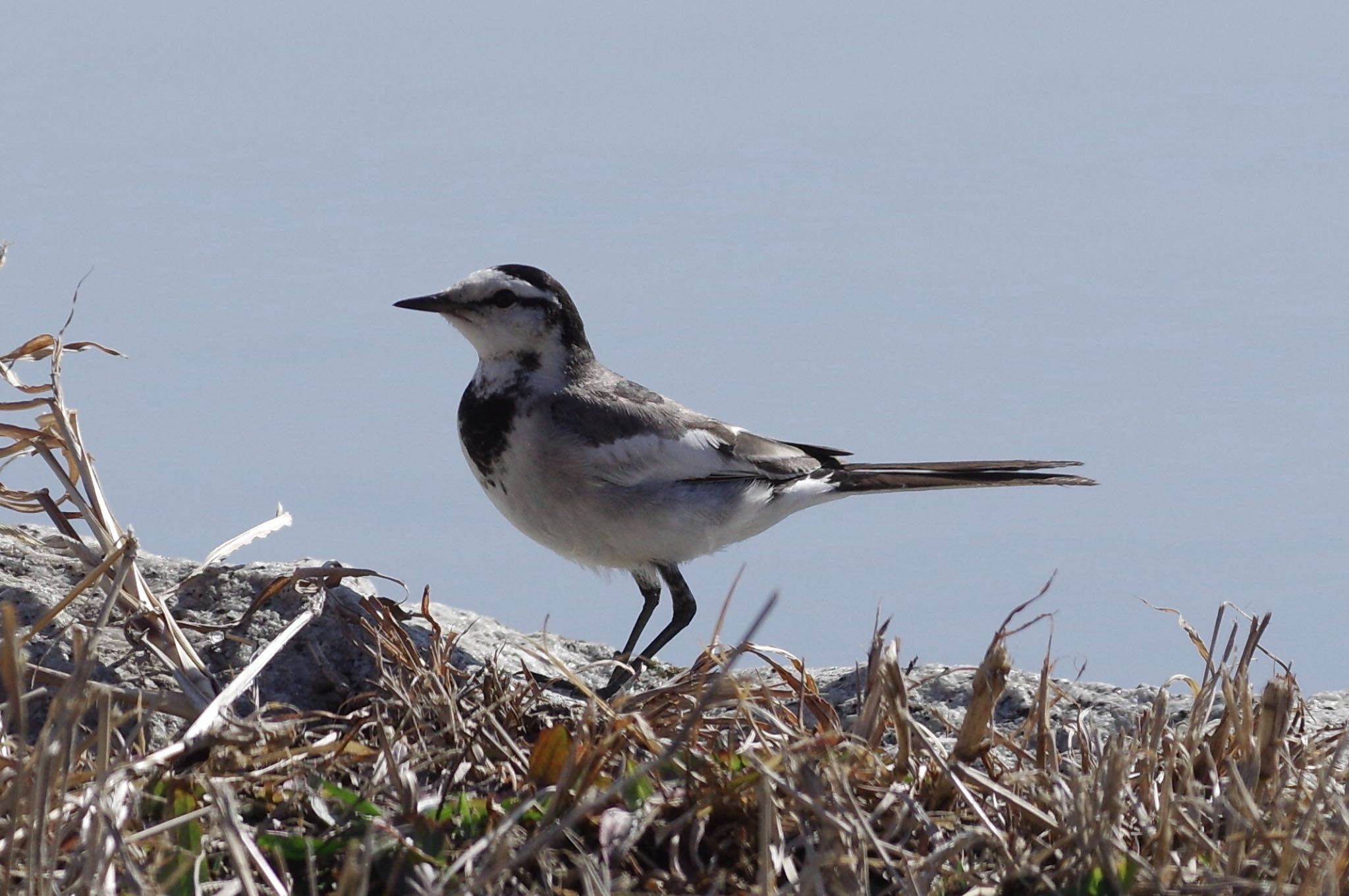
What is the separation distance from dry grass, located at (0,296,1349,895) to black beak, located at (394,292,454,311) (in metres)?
3.00

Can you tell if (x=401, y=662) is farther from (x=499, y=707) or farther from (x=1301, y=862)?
(x=1301, y=862)

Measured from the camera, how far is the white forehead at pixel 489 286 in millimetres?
6578

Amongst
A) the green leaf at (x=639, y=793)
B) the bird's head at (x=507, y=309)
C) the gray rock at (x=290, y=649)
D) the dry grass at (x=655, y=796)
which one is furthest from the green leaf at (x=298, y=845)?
the bird's head at (x=507, y=309)

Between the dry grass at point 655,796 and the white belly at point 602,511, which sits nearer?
the dry grass at point 655,796

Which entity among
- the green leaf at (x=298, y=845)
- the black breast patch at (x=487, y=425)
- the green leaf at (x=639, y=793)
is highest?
the black breast patch at (x=487, y=425)

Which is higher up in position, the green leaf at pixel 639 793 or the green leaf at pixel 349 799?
the green leaf at pixel 639 793

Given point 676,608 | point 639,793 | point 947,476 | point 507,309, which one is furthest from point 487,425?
point 639,793

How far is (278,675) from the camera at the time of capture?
4.17 meters

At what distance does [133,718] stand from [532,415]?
2914 mm

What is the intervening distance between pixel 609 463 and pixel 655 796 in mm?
3209

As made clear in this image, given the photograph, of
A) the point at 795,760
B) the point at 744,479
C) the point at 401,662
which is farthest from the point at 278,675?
the point at 744,479

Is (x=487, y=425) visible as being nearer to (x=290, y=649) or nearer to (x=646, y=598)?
(x=646, y=598)

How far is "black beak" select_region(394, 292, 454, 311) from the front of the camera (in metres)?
6.51

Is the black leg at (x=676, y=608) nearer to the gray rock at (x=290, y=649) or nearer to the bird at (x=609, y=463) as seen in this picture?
the bird at (x=609, y=463)
